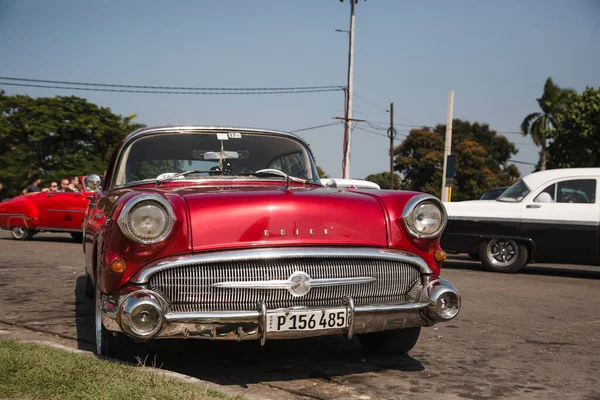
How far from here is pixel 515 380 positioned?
4.05m

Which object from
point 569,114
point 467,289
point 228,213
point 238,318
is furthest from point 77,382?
point 569,114

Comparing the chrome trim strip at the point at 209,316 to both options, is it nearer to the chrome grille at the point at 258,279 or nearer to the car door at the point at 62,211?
the chrome grille at the point at 258,279

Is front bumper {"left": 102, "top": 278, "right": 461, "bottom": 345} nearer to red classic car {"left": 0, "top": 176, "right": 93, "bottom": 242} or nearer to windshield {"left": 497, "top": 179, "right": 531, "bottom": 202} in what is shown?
windshield {"left": 497, "top": 179, "right": 531, "bottom": 202}

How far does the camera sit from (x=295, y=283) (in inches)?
141

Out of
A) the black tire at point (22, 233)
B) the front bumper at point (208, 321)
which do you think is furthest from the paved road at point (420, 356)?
the black tire at point (22, 233)

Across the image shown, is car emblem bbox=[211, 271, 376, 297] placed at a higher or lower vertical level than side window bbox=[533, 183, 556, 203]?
lower

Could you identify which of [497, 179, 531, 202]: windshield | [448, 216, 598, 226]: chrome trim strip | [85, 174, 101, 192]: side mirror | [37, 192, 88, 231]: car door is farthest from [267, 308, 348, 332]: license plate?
[37, 192, 88, 231]: car door

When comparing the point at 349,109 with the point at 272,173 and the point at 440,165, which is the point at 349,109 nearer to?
the point at 440,165

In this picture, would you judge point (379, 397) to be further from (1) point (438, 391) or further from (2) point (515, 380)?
(2) point (515, 380)

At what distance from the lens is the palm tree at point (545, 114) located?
51406 mm

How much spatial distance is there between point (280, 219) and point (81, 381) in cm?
130

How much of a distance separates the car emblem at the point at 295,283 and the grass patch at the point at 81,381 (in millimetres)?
537

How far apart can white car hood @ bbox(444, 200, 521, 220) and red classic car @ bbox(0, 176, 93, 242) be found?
7.31 m

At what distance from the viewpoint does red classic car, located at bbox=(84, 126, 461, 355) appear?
348cm
